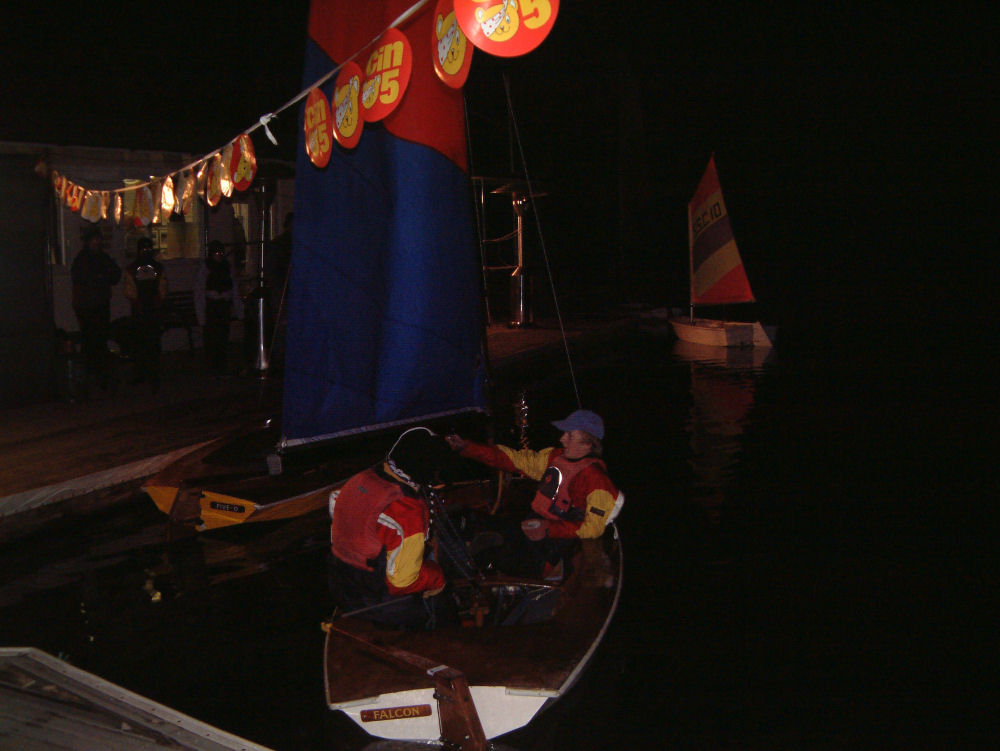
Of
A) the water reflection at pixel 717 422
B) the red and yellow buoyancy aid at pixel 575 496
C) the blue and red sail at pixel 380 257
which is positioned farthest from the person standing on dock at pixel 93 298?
the water reflection at pixel 717 422

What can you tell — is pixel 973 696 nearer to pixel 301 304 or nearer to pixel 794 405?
pixel 301 304

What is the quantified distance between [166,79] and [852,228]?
40774 mm

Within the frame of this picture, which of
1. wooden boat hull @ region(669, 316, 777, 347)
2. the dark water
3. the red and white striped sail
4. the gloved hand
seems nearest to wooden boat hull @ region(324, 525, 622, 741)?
the dark water

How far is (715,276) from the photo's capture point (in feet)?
71.3

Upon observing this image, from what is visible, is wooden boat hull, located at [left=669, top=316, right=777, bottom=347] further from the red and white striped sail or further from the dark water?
the dark water

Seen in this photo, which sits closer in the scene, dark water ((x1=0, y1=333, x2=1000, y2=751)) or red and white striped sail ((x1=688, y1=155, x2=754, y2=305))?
dark water ((x1=0, y1=333, x2=1000, y2=751))

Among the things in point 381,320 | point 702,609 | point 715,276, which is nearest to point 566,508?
point 702,609

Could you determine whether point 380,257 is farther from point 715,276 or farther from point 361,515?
point 715,276

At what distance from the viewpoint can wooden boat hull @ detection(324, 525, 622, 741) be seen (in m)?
4.36

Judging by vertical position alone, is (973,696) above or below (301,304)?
below

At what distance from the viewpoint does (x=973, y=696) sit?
19.1 feet

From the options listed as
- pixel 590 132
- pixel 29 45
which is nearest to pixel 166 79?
pixel 29 45

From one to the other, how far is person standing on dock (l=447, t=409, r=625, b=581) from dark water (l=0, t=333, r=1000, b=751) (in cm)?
74

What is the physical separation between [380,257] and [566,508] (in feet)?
9.19
